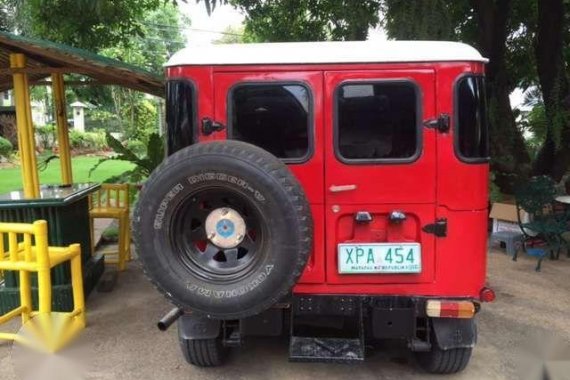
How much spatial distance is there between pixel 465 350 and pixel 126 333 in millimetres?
2659

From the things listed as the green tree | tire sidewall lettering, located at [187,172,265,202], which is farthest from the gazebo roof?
the green tree

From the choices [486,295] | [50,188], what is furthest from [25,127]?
[486,295]

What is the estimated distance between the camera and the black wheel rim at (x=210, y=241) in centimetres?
334

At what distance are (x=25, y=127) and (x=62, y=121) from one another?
1466 mm

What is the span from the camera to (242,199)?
3299mm

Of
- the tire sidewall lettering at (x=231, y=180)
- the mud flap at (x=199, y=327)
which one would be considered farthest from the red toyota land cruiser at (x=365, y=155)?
the tire sidewall lettering at (x=231, y=180)

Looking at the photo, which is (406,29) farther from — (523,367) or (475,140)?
(523,367)

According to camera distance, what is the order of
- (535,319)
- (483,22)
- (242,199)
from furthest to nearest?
(483,22) → (535,319) → (242,199)

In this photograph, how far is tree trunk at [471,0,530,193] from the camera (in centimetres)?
903

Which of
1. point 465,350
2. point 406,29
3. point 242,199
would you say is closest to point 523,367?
point 465,350

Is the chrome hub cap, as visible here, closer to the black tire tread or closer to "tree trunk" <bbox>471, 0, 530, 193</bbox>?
the black tire tread

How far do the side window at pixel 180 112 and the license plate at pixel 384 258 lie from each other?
1.22 m

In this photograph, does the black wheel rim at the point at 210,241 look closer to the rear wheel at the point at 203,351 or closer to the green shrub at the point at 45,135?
the rear wheel at the point at 203,351

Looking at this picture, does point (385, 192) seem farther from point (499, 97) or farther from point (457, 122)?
point (499, 97)
